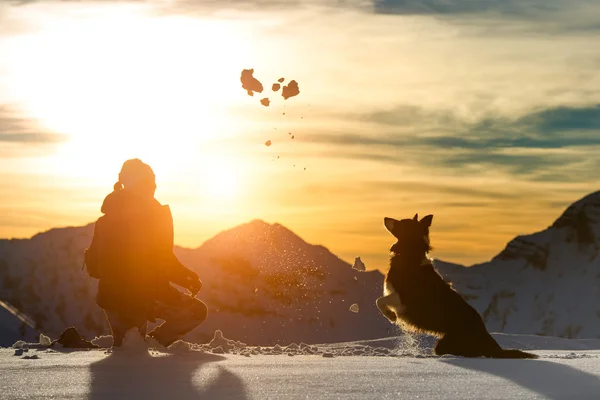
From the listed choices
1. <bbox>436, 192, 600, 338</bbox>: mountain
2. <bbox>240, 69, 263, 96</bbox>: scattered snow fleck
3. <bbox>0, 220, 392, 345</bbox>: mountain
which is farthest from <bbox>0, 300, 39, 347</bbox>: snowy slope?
<bbox>436, 192, 600, 338</bbox>: mountain

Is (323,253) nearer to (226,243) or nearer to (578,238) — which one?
(226,243)

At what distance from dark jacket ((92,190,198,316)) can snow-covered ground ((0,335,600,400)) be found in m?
0.86

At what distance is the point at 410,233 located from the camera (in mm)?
15484

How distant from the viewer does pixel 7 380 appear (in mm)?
9859

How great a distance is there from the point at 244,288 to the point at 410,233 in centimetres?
4399

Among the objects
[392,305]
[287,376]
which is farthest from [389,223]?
[287,376]

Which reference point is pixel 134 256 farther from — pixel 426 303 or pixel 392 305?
pixel 426 303

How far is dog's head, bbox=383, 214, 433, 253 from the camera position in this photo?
605 inches

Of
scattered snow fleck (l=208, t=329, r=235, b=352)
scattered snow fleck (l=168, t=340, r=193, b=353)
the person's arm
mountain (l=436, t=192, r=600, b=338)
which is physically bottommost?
mountain (l=436, t=192, r=600, b=338)

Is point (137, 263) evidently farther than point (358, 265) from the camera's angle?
No

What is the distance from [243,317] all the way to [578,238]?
203 feet

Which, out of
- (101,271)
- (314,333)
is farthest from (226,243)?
(101,271)

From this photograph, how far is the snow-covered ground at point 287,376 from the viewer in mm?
8766

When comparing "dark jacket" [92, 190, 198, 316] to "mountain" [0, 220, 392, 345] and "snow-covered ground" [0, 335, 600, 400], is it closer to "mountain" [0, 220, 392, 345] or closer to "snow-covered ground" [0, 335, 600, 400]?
"snow-covered ground" [0, 335, 600, 400]
